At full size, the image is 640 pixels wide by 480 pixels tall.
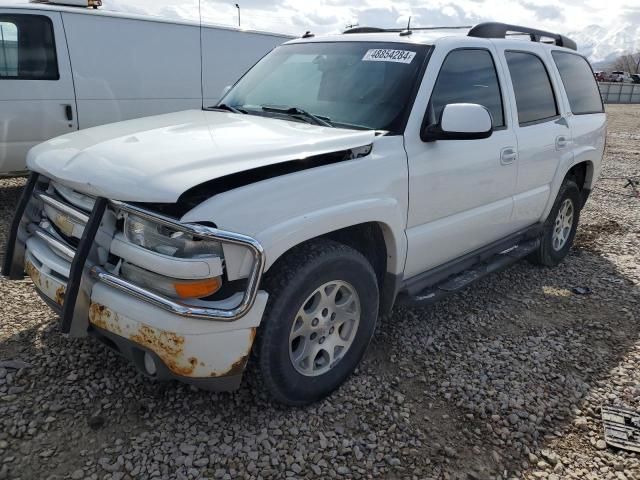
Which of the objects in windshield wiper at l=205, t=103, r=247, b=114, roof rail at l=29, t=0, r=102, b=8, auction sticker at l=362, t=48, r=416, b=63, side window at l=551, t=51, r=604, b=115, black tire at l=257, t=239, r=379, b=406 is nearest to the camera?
black tire at l=257, t=239, r=379, b=406

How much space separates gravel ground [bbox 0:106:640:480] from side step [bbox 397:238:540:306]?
0.36 m

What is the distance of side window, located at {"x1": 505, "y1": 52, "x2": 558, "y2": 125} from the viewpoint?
4012 mm

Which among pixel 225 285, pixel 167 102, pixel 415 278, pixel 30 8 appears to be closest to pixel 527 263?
pixel 415 278

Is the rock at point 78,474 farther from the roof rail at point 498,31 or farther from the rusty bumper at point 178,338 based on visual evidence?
the roof rail at point 498,31

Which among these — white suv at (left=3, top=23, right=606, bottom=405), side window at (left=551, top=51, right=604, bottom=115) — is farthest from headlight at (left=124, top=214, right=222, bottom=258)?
side window at (left=551, top=51, right=604, bottom=115)

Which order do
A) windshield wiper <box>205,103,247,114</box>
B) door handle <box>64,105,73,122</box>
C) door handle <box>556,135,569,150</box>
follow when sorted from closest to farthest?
windshield wiper <box>205,103,247,114</box>
door handle <box>556,135,569,150</box>
door handle <box>64,105,73,122</box>

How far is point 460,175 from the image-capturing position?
335cm

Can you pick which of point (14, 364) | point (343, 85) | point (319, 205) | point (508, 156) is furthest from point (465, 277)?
point (14, 364)

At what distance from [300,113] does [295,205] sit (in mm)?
1052

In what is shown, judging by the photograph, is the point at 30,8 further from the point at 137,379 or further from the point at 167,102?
the point at 137,379

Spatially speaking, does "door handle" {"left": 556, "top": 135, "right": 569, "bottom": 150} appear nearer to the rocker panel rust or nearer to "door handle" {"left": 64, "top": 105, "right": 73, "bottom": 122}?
the rocker panel rust

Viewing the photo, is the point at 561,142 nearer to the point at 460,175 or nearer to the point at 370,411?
the point at 460,175

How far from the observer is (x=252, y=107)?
11.8 ft

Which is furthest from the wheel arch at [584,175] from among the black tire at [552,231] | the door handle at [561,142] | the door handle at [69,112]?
the door handle at [69,112]
